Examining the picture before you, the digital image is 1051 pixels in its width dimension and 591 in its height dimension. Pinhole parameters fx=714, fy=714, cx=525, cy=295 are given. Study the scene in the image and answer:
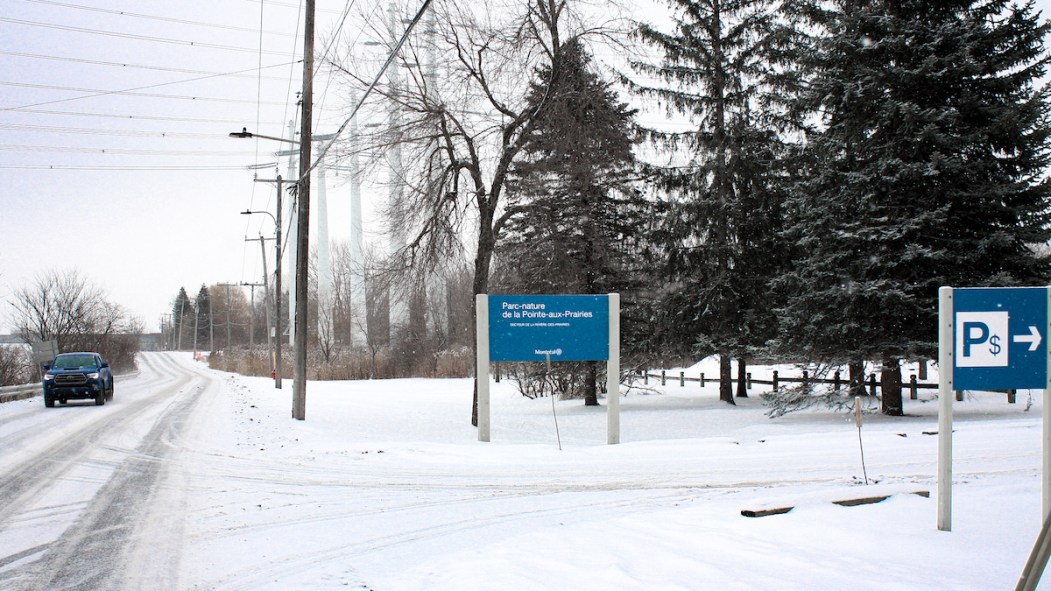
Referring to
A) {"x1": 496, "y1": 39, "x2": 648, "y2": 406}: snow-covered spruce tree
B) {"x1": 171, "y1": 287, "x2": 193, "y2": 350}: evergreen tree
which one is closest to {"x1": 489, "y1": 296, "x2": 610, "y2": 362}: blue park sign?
{"x1": 496, "y1": 39, "x2": 648, "y2": 406}: snow-covered spruce tree

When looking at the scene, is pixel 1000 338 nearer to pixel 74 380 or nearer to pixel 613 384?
pixel 613 384

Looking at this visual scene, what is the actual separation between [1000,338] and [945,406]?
72 cm

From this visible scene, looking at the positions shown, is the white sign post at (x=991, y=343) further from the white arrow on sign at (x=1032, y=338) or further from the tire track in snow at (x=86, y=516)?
the tire track in snow at (x=86, y=516)

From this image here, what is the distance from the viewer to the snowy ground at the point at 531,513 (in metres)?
5.26

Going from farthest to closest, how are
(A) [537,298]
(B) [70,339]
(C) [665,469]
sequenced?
(B) [70,339] → (A) [537,298] → (C) [665,469]

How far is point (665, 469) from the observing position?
33.6 feet

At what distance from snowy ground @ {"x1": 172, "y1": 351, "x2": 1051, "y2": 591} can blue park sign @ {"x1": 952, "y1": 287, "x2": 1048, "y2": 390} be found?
1321 mm

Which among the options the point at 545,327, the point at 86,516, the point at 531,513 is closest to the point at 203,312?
the point at 545,327

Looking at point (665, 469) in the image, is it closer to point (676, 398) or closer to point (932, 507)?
point (932, 507)

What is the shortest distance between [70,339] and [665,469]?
161 ft

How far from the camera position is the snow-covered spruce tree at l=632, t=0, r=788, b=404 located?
23.4 meters

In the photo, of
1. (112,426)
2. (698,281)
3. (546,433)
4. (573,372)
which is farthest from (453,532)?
(698,281)

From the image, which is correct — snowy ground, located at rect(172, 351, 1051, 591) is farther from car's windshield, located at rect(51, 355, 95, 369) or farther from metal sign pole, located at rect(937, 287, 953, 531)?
car's windshield, located at rect(51, 355, 95, 369)

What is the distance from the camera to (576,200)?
833 inches
